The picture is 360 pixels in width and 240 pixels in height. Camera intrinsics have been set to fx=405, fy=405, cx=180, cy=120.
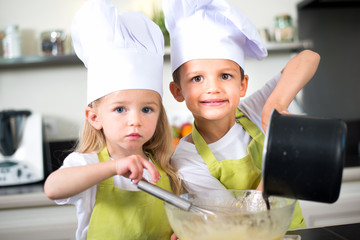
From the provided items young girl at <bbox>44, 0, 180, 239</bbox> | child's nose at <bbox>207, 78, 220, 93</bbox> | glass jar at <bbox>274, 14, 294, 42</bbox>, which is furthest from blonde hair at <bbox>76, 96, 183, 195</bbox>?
glass jar at <bbox>274, 14, 294, 42</bbox>

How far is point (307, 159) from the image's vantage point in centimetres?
54

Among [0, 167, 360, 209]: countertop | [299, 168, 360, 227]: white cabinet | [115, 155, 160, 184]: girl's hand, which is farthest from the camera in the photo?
[299, 168, 360, 227]: white cabinet

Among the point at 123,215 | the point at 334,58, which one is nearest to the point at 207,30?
the point at 123,215

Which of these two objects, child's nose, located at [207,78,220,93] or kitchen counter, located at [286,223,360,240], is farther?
child's nose, located at [207,78,220,93]

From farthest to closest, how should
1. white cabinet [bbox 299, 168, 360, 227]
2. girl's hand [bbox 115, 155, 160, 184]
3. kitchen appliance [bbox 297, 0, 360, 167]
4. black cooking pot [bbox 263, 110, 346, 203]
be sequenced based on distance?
kitchen appliance [bbox 297, 0, 360, 167], white cabinet [bbox 299, 168, 360, 227], girl's hand [bbox 115, 155, 160, 184], black cooking pot [bbox 263, 110, 346, 203]

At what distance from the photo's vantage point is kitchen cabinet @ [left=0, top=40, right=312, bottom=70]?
213 cm

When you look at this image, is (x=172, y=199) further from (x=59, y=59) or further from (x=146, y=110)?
(x=59, y=59)

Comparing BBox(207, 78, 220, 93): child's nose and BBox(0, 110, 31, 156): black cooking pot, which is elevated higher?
BBox(207, 78, 220, 93): child's nose

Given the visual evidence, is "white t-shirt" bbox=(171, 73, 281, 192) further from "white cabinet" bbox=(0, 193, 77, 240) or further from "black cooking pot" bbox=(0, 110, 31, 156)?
"black cooking pot" bbox=(0, 110, 31, 156)

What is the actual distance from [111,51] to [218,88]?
249mm

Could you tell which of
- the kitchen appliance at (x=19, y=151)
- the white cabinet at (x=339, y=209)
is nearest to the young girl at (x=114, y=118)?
the kitchen appliance at (x=19, y=151)

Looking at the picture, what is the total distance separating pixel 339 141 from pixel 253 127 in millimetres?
553

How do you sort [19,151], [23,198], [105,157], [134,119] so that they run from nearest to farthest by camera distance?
[134,119]
[105,157]
[23,198]
[19,151]

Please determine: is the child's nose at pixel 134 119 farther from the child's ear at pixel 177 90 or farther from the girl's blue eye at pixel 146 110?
the child's ear at pixel 177 90
